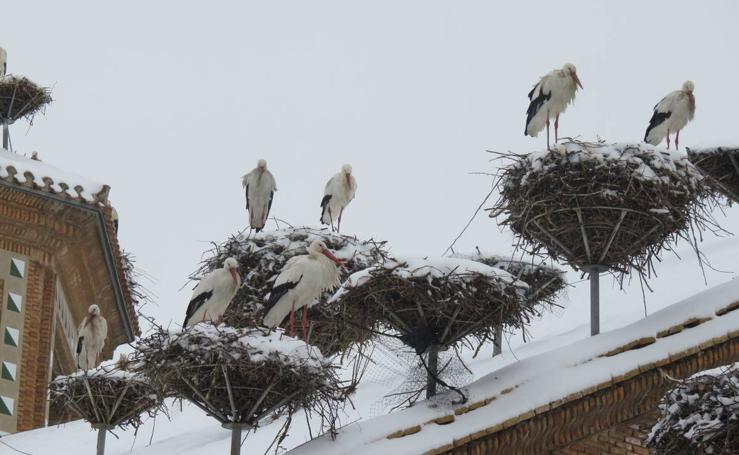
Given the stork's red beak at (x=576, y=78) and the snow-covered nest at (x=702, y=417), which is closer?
the snow-covered nest at (x=702, y=417)

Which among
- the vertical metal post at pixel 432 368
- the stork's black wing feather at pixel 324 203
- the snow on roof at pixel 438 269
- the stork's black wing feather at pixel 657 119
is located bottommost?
the vertical metal post at pixel 432 368

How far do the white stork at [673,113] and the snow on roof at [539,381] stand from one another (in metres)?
5.72

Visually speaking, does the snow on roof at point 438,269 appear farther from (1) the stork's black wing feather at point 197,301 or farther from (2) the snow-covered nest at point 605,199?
(1) the stork's black wing feather at point 197,301

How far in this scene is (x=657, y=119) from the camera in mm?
17719

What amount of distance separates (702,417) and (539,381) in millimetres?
3323

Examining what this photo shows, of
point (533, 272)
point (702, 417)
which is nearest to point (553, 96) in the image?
point (533, 272)

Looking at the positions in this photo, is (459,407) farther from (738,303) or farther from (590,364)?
(738,303)

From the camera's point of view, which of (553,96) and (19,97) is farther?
(19,97)

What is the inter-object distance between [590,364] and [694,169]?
7.78 ft

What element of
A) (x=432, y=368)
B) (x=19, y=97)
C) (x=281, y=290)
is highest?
(x=19, y=97)

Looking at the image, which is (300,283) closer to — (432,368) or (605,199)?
Result: (432,368)

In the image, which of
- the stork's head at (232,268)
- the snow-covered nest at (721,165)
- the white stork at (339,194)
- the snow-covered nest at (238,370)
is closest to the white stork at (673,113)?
the snow-covered nest at (721,165)

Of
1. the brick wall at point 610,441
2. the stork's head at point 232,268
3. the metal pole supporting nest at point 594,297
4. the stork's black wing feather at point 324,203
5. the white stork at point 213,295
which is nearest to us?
the brick wall at point 610,441

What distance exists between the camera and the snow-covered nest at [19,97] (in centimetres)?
2144
